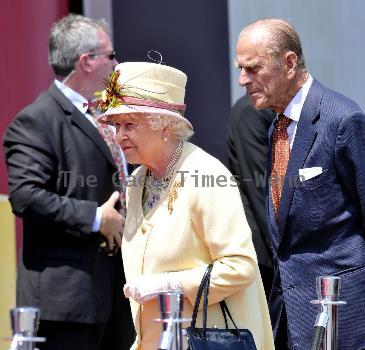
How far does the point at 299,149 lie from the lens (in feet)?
16.0

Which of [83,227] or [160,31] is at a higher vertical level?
[160,31]

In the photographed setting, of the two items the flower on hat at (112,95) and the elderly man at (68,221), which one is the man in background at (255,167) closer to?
the elderly man at (68,221)

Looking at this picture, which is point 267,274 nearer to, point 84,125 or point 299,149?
point 84,125

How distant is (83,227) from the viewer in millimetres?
5902

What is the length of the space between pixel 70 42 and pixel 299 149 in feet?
6.57

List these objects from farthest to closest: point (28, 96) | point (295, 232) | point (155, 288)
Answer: point (28, 96) < point (295, 232) < point (155, 288)

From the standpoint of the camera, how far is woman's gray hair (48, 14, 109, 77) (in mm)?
6395

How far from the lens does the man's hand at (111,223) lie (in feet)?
19.5

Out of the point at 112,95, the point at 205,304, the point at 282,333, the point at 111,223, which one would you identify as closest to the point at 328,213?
the point at 282,333

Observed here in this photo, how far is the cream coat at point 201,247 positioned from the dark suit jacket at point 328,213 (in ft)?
1.48

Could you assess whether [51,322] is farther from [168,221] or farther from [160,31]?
[160,31]

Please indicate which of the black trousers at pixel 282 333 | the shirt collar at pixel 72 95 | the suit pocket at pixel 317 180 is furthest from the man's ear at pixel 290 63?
the shirt collar at pixel 72 95

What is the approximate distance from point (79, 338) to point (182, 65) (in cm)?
241

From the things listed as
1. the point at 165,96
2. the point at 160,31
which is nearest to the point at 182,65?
the point at 160,31
